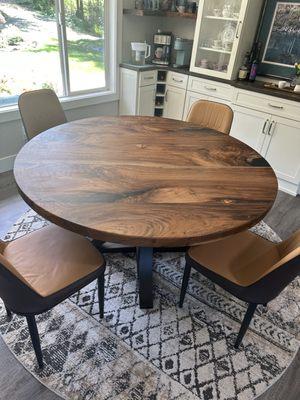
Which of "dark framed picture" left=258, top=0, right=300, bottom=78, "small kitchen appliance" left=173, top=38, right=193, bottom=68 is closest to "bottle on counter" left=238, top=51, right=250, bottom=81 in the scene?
"dark framed picture" left=258, top=0, right=300, bottom=78

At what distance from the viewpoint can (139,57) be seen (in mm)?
3326

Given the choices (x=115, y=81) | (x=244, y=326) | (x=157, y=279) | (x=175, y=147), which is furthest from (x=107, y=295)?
(x=115, y=81)

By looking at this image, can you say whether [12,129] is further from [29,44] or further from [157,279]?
[157,279]

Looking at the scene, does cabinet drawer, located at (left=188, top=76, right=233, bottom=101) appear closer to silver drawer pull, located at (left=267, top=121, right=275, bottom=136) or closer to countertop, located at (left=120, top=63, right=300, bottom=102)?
countertop, located at (left=120, top=63, right=300, bottom=102)

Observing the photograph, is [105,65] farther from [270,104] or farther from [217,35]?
[270,104]

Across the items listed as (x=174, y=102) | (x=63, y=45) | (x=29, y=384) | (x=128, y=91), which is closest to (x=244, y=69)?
(x=174, y=102)

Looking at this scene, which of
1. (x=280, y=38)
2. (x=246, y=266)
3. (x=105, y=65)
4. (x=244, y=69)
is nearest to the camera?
(x=246, y=266)

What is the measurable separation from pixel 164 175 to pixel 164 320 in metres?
0.82

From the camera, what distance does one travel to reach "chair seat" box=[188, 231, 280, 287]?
1.33 m

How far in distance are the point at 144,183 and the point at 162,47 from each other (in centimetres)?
272

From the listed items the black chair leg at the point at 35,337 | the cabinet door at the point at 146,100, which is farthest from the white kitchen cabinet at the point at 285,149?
the black chair leg at the point at 35,337

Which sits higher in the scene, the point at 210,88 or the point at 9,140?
the point at 210,88

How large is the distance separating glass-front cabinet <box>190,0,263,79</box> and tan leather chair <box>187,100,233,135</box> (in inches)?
34.3

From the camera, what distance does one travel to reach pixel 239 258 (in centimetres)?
141
